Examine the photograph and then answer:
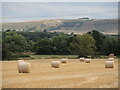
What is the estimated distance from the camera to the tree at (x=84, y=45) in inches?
2820

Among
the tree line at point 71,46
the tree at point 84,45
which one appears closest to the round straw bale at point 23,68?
the tree line at point 71,46

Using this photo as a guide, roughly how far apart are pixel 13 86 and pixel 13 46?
67.1 meters

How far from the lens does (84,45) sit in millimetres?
73375

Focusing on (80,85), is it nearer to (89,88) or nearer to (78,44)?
(89,88)

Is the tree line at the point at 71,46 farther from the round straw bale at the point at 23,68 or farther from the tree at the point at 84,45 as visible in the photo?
the round straw bale at the point at 23,68

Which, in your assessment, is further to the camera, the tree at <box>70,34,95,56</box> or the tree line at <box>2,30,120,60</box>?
the tree line at <box>2,30,120,60</box>

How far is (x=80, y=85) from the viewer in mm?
14938

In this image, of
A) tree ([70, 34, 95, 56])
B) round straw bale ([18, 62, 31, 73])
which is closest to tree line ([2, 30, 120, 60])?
tree ([70, 34, 95, 56])

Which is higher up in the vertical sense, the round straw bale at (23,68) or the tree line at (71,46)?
the round straw bale at (23,68)

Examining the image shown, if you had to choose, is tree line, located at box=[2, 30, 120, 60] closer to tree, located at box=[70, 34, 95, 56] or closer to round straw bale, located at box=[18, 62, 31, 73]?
tree, located at box=[70, 34, 95, 56]

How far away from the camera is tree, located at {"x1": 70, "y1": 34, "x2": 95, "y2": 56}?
71.6 metres

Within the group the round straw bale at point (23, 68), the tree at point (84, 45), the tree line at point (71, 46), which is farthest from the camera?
the tree line at point (71, 46)

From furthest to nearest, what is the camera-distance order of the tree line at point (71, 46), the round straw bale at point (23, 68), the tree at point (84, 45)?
the tree line at point (71, 46) → the tree at point (84, 45) → the round straw bale at point (23, 68)

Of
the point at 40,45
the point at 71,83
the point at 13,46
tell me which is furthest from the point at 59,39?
the point at 71,83
